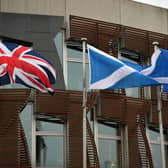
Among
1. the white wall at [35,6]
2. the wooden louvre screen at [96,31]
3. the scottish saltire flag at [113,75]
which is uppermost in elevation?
the white wall at [35,6]

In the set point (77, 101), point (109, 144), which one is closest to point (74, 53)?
point (77, 101)

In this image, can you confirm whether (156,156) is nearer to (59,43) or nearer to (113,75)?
(59,43)

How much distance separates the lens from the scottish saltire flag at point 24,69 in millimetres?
17453

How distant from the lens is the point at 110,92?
21422 millimetres

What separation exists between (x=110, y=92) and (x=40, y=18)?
139 inches

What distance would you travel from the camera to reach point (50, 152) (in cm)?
2030

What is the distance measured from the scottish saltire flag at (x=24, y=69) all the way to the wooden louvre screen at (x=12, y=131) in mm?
2301

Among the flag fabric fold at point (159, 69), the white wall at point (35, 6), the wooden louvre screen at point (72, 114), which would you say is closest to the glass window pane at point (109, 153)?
the wooden louvre screen at point (72, 114)

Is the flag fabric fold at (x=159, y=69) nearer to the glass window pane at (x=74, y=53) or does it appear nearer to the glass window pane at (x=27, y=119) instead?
the glass window pane at (x=74, y=53)

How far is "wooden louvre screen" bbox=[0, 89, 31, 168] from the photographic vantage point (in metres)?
19.4

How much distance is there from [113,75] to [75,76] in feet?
12.4

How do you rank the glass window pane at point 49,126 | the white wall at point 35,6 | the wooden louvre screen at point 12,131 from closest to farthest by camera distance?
the wooden louvre screen at point 12,131 < the glass window pane at point 49,126 < the white wall at point 35,6

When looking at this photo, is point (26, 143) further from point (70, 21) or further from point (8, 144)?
point (70, 21)

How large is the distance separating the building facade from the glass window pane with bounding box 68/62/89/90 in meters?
0.04
